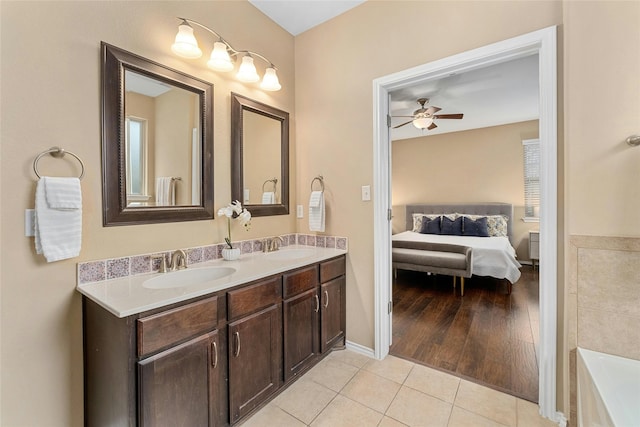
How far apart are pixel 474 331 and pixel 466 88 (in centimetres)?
279

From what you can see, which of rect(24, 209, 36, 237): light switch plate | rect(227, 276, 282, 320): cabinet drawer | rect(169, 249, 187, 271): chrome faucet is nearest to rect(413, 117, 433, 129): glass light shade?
rect(227, 276, 282, 320): cabinet drawer

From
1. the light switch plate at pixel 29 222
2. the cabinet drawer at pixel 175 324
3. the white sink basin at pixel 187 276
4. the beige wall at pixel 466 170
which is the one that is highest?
the beige wall at pixel 466 170

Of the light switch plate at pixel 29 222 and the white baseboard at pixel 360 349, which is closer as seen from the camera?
the light switch plate at pixel 29 222

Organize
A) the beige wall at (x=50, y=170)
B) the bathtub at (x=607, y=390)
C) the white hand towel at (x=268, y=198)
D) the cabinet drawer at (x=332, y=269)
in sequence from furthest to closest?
the white hand towel at (x=268, y=198), the cabinet drawer at (x=332, y=269), the beige wall at (x=50, y=170), the bathtub at (x=607, y=390)

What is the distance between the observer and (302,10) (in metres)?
2.26

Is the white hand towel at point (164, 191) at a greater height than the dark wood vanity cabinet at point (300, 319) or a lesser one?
greater

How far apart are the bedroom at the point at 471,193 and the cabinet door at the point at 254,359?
1077 millimetres

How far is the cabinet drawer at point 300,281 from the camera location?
176cm

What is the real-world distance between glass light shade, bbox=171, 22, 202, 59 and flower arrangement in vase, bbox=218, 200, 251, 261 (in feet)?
3.13

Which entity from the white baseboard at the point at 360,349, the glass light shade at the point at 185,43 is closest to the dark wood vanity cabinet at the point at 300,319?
the white baseboard at the point at 360,349

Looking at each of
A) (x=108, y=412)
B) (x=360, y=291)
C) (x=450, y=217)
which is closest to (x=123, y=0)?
(x=108, y=412)

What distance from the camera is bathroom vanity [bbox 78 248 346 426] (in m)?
1.11

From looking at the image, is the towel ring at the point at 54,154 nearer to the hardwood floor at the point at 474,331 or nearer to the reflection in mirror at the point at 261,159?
the reflection in mirror at the point at 261,159

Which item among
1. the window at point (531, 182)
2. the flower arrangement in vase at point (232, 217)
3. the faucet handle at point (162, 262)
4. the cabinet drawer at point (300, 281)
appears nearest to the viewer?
the faucet handle at point (162, 262)
